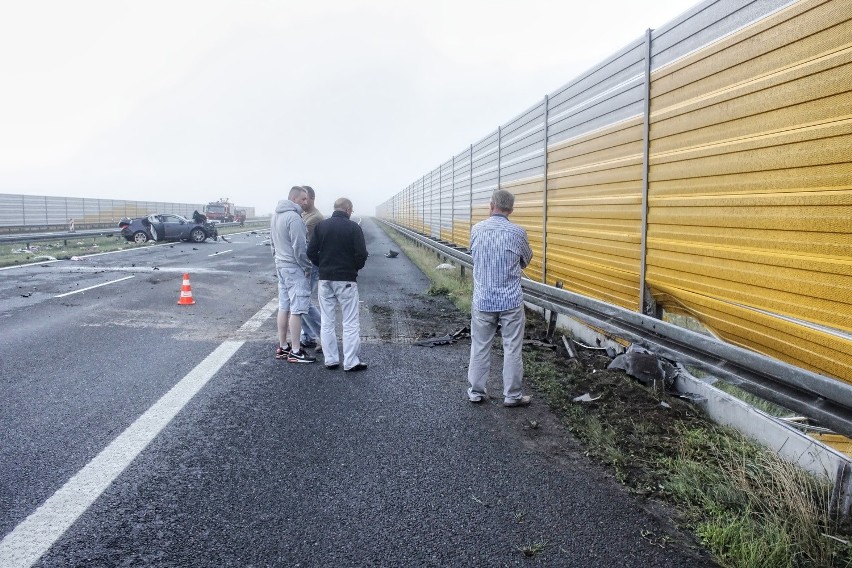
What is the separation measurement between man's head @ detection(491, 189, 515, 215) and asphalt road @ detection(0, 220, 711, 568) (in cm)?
177

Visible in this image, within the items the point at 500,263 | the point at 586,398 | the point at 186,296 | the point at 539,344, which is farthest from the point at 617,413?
the point at 186,296

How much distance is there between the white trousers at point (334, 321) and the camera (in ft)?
22.2

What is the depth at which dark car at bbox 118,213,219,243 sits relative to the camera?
30844 millimetres

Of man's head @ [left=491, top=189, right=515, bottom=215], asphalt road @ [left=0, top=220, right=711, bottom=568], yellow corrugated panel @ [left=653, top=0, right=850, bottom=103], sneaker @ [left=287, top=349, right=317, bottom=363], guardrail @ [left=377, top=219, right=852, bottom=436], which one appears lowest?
asphalt road @ [left=0, top=220, right=711, bottom=568]

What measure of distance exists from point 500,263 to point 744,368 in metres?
2.34

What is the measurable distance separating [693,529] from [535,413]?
2.09 meters

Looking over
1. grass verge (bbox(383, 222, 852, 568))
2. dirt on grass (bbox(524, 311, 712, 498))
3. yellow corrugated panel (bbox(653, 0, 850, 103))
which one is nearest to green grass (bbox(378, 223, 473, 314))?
dirt on grass (bbox(524, 311, 712, 498))

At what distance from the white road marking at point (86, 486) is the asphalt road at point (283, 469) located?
14 millimetres

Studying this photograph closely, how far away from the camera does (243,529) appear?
10.4 ft

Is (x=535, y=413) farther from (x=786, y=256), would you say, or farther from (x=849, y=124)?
(x=849, y=124)

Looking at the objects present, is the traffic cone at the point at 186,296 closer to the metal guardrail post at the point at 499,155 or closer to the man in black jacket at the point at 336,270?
the man in black jacket at the point at 336,270

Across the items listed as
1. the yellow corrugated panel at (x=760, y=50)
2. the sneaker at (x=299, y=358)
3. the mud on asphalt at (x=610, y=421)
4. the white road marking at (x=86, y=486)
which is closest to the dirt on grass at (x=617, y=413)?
the mud on asphalt at (x=610, y=421)

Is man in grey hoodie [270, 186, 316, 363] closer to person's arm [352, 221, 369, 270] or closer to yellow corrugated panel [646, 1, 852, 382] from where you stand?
person's arm [352, 221, 369, 270]

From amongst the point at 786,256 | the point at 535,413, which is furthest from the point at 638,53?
the point at 535,413
